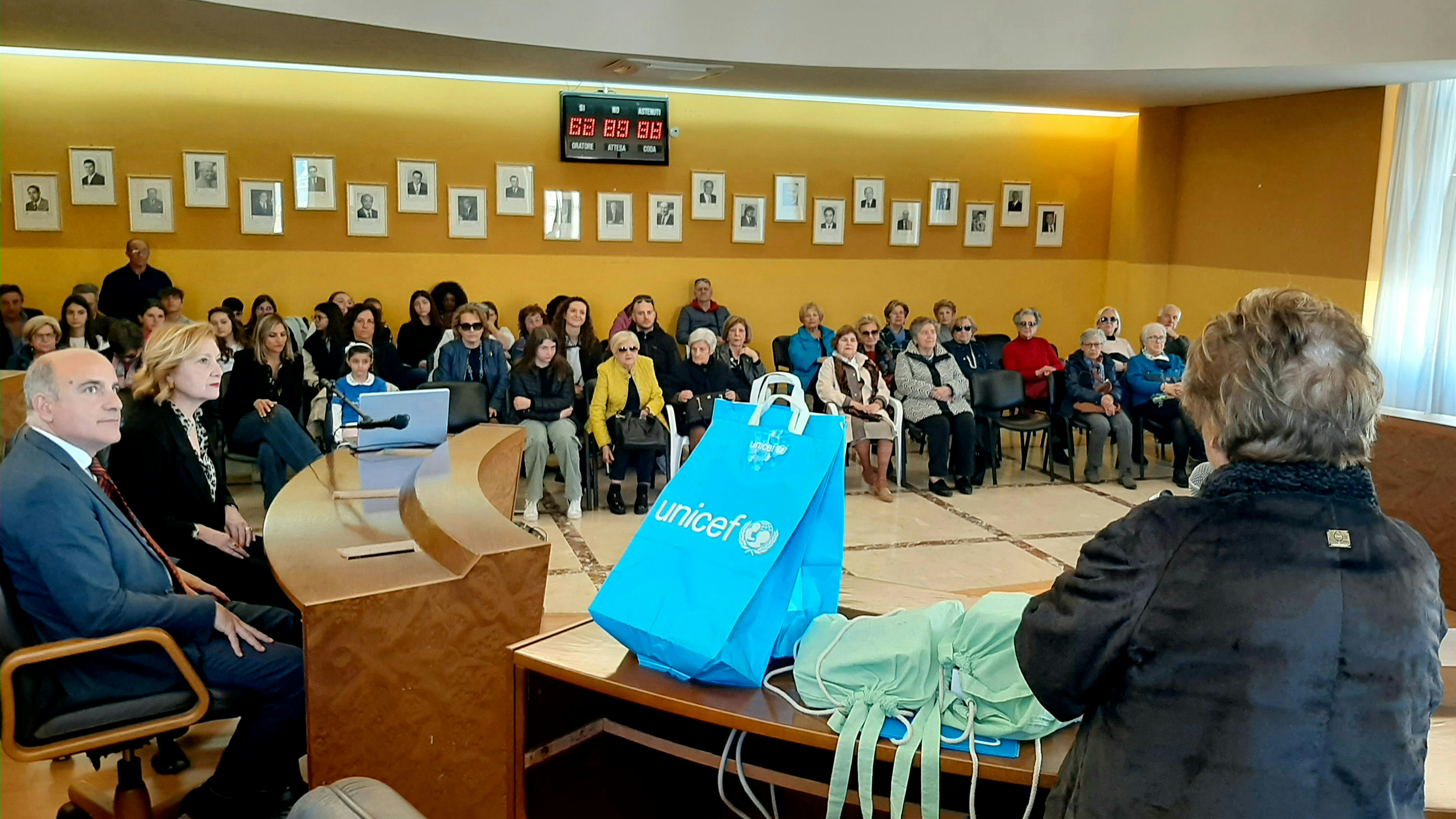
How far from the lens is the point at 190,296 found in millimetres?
8586

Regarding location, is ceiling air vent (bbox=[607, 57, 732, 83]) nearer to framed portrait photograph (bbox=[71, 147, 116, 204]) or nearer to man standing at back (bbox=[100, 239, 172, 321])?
man standing at back (bbox=[100, 239, 172, 321])

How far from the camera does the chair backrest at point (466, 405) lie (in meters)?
6.95

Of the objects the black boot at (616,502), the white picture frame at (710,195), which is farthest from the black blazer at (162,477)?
the white picture frame at (710,195)

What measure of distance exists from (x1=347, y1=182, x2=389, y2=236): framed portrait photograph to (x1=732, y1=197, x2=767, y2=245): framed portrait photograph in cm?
302

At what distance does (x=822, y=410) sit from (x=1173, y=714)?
6441 millimetres

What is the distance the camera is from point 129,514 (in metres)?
3.00

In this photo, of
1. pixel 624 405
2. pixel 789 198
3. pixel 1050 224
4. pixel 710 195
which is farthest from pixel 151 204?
pixel 1050 224

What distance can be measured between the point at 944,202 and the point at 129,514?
888 cm

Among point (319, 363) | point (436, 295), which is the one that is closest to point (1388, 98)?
point (436, 295)

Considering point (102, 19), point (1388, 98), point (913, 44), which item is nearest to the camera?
point (102, 19)

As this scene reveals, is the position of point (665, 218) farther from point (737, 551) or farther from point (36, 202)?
point (737, 551)

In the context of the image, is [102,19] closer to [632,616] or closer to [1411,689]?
[632,616]

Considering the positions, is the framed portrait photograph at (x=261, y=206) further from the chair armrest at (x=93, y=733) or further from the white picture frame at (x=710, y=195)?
the chair armrest at (x=93, y=733)

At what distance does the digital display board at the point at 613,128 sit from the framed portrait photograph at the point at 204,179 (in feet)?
8.77
